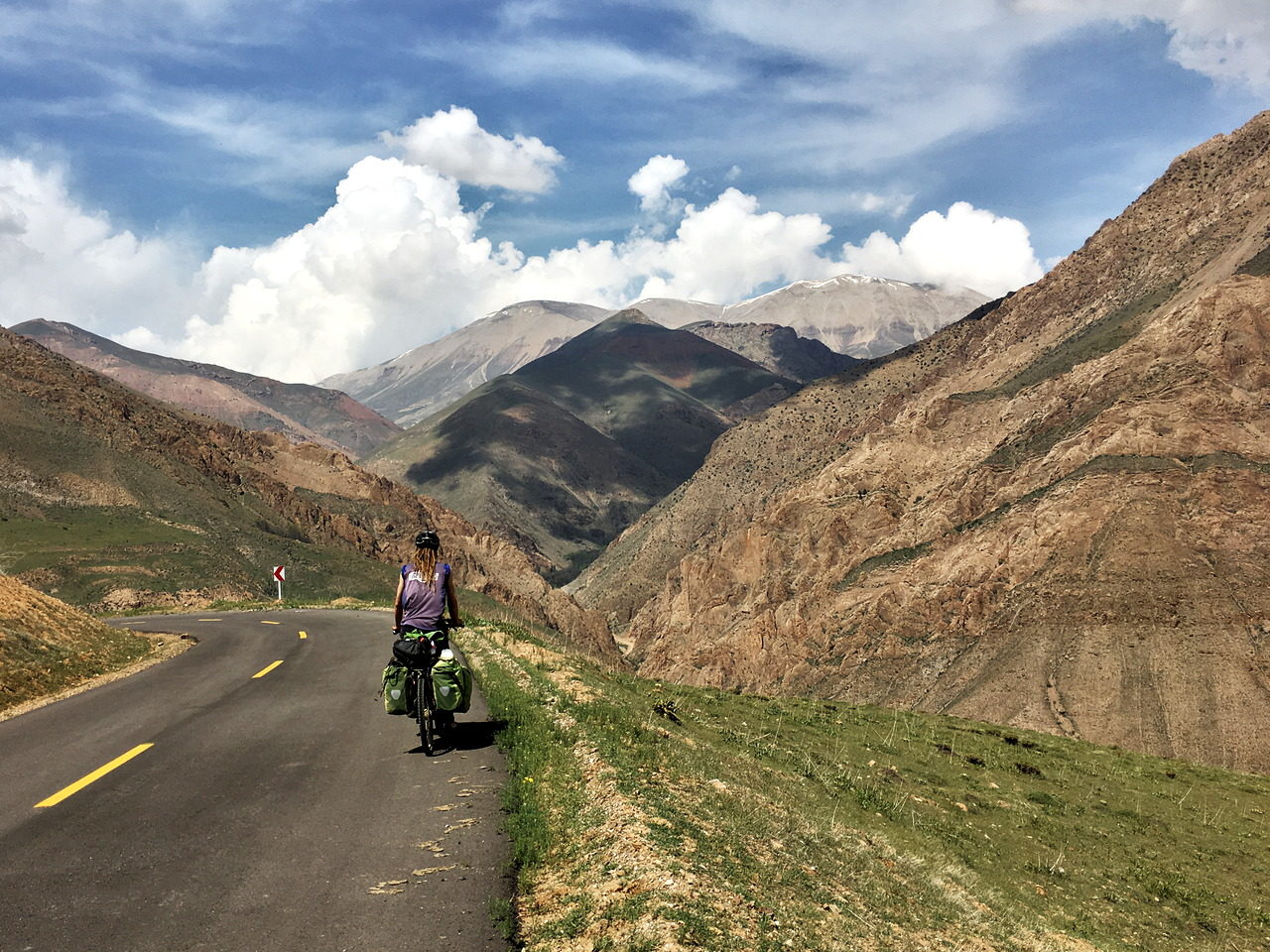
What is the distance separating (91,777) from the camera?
30.1 ft

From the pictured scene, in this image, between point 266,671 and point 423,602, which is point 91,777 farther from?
point 266,671

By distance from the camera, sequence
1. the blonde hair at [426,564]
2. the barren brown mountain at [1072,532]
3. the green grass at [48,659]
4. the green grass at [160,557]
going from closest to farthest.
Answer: the blonde hair at [426,564], the green grass at [48,659], the barren brown mountain at [1072,532], the green grass at [160,557]

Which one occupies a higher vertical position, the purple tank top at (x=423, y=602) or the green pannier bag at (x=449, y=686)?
the purple tank top at (x=423, y=602)

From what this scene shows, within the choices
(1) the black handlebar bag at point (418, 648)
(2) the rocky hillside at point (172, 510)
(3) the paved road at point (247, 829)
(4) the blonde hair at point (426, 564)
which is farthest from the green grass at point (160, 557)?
(1) the black handlebar bag at point (418, 648)

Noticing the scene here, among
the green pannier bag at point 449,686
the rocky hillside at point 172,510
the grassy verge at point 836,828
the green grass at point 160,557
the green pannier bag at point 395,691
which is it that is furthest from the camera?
the rocky hillside at point 172,510

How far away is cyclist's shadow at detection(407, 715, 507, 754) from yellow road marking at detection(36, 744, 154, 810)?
354cm

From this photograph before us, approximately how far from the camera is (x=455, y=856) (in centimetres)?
713

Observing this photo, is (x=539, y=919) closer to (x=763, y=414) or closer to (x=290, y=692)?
(x=290, y=692)

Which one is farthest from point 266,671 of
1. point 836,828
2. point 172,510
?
point 172,510

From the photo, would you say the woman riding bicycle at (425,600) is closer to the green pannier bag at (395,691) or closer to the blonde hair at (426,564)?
the blonde hair at (426,564)

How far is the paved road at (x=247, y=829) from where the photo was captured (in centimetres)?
581

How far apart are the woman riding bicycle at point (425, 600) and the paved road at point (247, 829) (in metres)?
1.64

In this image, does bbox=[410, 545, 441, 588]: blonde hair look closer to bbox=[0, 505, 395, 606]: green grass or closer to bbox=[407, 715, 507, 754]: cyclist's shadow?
bbox=[407, 715, 507, 754]: cyclist's shadow

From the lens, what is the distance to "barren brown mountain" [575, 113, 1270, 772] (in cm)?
5578
